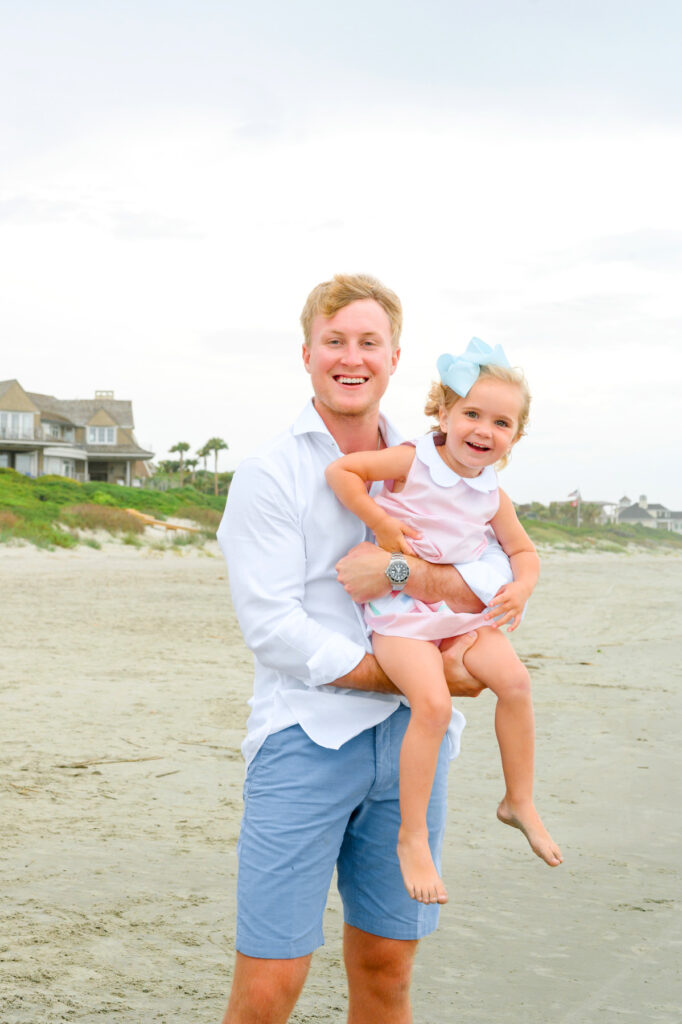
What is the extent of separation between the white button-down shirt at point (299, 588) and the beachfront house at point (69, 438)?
164 ft

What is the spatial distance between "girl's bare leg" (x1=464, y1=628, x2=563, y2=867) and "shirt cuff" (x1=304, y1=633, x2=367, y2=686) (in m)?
0.33

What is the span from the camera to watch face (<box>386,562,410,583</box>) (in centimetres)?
250

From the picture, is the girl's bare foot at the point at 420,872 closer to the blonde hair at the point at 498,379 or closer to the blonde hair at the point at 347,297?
the blonde hair at the point at 498,379

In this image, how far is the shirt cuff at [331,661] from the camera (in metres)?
2.41

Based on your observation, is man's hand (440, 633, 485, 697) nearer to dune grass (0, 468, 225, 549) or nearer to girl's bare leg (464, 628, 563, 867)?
girl's bare leg (464, 628, 563, 867)

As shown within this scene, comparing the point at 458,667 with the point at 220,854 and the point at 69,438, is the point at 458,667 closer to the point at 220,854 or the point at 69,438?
the point at 220,854

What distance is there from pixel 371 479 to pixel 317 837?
0.87 m

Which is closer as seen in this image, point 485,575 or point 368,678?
point 368,678

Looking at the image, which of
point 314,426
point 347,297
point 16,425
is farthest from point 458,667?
point 16,425

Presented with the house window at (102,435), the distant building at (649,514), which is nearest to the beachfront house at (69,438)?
the house window at (102,435)

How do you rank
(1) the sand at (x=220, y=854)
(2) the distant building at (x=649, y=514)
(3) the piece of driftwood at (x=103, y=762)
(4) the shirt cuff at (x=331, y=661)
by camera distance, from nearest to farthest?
1. (4) the shirt cuff at (x=331, y=661)
2. (1) the sand at (x=220, y=854)
3. (3) the piece of driftwood at (x=103, y=762)
4. (2) the distant building at (x=649, y=514)

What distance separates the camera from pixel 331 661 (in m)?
2.42

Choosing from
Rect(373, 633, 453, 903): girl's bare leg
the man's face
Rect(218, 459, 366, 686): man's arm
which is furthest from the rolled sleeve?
the man's face

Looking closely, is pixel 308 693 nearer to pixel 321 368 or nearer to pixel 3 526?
pixel 321 368
